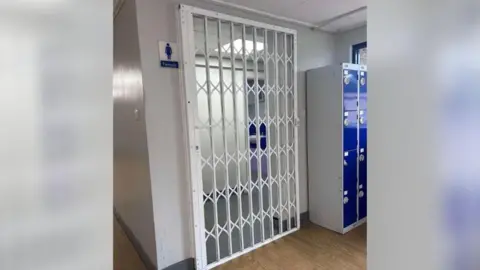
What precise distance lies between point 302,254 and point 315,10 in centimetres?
225


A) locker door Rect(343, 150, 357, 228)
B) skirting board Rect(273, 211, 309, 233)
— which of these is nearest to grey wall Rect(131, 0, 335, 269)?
skirting board Rect(273, 211, 309, 233)

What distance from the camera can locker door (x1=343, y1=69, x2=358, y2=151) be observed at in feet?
8.13

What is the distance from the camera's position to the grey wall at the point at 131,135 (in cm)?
190

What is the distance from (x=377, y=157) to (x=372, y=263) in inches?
10.7

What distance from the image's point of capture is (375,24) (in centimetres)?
57

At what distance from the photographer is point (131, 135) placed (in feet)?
7.47

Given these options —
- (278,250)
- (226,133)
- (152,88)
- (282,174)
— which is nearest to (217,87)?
(226,133)

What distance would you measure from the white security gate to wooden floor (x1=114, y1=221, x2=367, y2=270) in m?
0.12

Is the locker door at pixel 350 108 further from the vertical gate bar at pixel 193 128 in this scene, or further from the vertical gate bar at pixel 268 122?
the vertical gate bar at pixel 193 128

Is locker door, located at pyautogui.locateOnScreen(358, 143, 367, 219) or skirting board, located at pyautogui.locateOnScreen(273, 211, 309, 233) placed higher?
locker door, located at pyautogui.locateOnScreen(358, 143, 367, 219)

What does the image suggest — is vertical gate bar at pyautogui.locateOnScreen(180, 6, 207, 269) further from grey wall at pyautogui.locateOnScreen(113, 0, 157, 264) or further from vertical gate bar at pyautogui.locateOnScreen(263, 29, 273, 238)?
vertical gate bar at pyautogui.locateOnScreen(263, 29, 273, 238)

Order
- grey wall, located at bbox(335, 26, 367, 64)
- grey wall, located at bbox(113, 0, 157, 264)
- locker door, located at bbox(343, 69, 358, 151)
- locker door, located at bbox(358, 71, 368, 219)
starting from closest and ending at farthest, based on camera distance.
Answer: grey wall, located at bbox(113, 0, 157, 264), locker door, located at bbox(343, 69, 358, 151), locker door, located at bbox(358, 71, 368, 219), grey wall, located at bbox(335, 26, 367, 64)

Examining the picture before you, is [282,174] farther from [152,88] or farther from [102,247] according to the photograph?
[102,247]

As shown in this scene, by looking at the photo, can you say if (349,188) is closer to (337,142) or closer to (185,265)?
(337,142)
